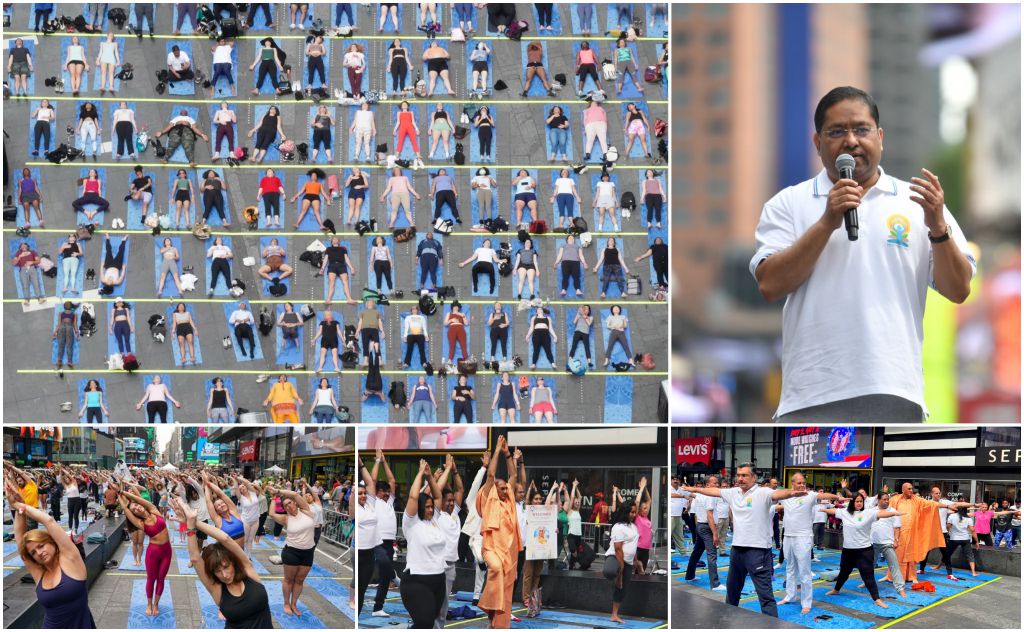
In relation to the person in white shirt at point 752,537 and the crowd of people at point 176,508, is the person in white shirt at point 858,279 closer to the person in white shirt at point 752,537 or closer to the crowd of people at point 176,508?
the person in white shirt at point 752,537

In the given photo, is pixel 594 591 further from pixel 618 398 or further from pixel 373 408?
pixel 373 408

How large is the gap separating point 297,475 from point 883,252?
4.62m

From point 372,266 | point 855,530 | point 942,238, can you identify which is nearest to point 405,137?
point 372,266

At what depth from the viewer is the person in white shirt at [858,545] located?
8.13 meters

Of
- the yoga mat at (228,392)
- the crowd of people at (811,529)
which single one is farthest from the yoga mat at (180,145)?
the crowd of people at (811,529)

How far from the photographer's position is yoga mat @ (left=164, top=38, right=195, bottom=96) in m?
9.08

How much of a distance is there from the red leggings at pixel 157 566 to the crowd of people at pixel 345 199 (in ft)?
3.67

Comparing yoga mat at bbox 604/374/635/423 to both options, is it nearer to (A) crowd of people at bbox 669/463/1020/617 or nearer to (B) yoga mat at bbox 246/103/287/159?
(A) crowd of people at bbox 669/463/1020/617

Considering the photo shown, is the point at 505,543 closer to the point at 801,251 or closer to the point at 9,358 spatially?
the point at 801,251

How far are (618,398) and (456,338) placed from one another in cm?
143

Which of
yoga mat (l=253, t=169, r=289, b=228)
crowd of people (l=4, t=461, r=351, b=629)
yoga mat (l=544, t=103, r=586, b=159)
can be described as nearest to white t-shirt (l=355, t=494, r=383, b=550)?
crowd of people (l=4, t=461, r=351, b=629)

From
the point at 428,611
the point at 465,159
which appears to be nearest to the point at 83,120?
the point at 465,159

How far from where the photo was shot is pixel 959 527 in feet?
26.8

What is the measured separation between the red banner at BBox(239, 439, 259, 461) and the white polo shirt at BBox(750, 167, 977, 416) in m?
4.11
